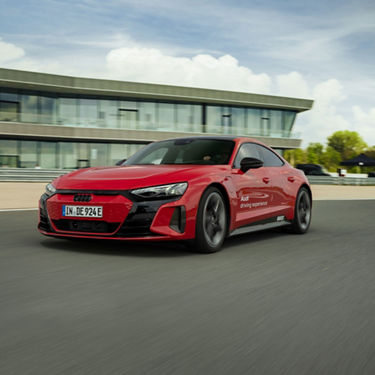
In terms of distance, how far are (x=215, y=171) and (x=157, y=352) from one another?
3.72 meters

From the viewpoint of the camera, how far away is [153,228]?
576 cm

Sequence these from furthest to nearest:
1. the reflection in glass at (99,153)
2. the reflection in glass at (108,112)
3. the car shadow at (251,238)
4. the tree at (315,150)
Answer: the tree at (315,150) → the reflection in glass at (99,153) → the reflection in glass at (108,112) → the car shadow at (251,238)

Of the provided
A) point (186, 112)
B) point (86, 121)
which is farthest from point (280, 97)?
point (86, 121)

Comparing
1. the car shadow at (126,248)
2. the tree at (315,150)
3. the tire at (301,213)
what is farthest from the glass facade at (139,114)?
the tree at (315,150)

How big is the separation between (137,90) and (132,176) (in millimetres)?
43037

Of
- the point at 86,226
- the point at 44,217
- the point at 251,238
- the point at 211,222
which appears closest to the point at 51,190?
the point at 44,217

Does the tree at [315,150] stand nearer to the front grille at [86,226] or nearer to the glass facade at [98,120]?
the glass facade at [98,120]

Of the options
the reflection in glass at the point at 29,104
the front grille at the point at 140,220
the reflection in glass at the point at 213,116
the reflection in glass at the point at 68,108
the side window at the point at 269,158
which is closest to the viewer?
the front grille at the point at 140,220

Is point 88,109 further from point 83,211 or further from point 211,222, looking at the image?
point 83,211

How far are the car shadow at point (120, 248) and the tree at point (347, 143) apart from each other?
14588 cm

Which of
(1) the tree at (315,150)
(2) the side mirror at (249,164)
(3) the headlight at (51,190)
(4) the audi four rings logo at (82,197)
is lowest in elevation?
(4) the audi four rings logo at (82,197)

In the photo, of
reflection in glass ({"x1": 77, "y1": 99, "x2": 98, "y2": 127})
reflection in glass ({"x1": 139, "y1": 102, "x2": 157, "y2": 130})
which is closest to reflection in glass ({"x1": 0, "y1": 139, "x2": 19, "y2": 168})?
reflection in glass ({"x1": 77, "y1": 99, "x2": 98, "y2": 127})

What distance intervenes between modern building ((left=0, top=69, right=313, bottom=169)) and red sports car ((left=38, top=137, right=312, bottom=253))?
37.7 metres

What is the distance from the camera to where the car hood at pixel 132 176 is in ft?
19.4
